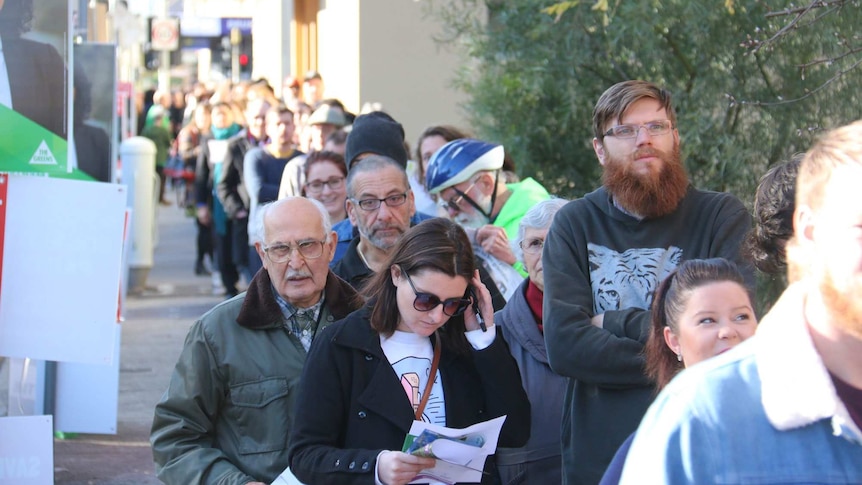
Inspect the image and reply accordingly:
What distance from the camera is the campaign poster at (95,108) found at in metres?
7.95

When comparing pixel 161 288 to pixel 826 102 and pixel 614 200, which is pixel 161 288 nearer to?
pixel 826 102

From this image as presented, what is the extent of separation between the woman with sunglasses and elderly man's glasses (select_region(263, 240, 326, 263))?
0.42 m

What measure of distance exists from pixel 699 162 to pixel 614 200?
3787 millimetres

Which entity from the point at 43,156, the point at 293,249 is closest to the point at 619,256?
the point at 293,249

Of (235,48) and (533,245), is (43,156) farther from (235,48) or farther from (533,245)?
(235,48)

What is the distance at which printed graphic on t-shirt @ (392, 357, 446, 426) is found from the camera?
3.71 meters

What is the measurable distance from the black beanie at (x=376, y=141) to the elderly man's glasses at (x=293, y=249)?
6.33 feet

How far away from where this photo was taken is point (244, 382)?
406 cm

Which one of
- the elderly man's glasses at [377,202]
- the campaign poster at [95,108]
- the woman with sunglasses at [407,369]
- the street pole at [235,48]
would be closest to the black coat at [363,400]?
the woman with sunglasses at [407,369]

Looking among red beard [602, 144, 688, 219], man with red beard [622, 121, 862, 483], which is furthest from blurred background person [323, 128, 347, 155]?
man with red beard [622, 121, 862, 483]

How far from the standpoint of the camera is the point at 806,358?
1.72 metres

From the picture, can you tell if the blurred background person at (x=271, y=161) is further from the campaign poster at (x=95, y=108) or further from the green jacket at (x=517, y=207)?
the green jacket at (x=517, y=207)

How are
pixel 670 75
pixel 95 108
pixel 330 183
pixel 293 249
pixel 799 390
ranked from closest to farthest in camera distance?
1. pixel 799 390
2. pixel 293 249
3. pixel 330 183
4. pixel 670 75
5. pixel 95 108

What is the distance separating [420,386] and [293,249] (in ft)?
2.53
